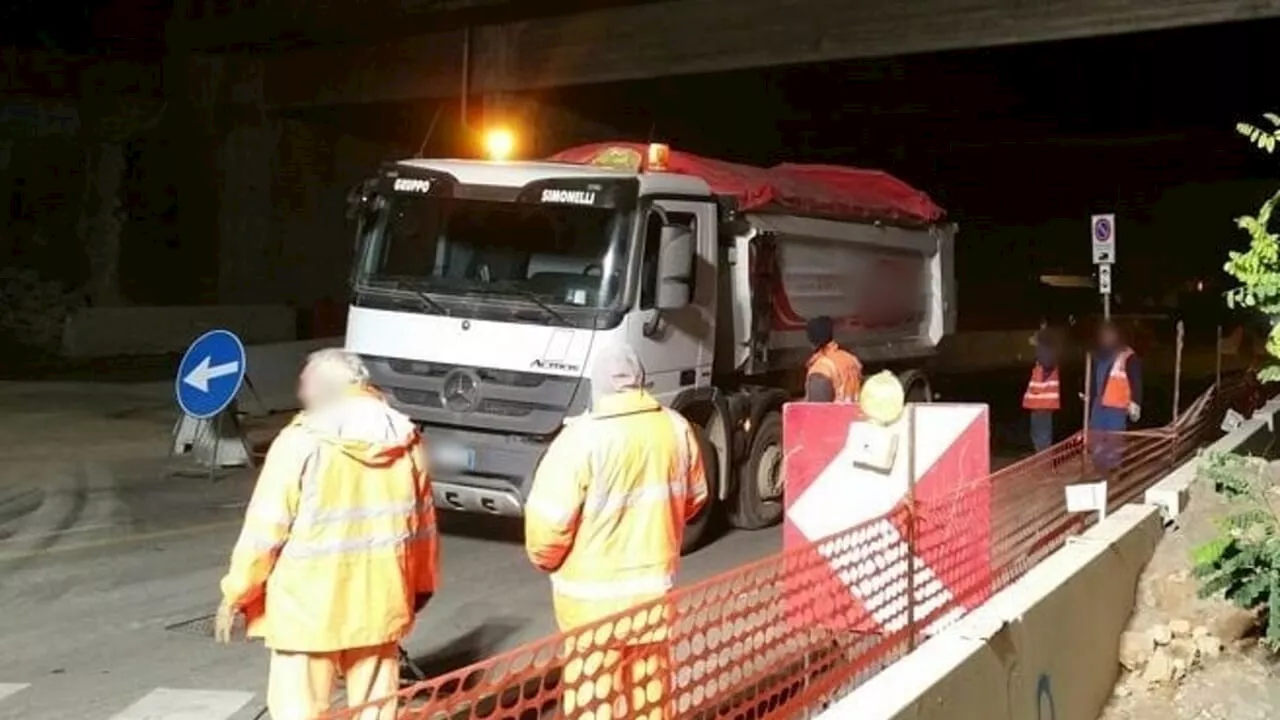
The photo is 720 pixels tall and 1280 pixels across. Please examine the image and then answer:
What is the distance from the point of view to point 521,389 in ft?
27.1

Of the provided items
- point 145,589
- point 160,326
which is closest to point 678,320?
point 145,589

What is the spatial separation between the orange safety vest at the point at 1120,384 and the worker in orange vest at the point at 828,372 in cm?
272

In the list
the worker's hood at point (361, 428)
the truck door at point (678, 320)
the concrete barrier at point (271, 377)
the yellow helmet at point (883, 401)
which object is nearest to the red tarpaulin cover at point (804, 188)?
the truck door at point (678, 320)

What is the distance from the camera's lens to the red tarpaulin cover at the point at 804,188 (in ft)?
32.7

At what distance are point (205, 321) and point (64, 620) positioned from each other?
57.9 ft

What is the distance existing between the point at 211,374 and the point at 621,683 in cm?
780

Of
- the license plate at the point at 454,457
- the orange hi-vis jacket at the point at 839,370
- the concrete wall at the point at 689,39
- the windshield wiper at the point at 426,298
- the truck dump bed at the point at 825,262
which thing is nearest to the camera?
the license plate at the point at 454,457

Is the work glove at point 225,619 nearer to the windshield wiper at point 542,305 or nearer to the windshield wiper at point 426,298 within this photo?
the windshield wiper at point 542,305

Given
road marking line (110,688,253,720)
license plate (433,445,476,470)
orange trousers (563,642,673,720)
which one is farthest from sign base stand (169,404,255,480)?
orange trousers (563,642,673,720)

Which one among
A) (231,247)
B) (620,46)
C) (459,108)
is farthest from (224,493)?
(231,247)

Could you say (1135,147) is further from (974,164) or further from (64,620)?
(64,620)

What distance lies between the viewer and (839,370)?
9555mm

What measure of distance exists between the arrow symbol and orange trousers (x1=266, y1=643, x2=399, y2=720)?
702 centimetres

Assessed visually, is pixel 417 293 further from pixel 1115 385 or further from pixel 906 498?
pixel 1115 385
